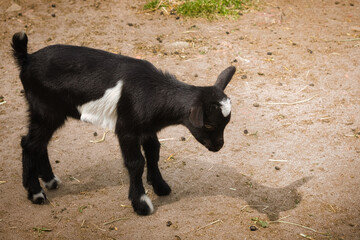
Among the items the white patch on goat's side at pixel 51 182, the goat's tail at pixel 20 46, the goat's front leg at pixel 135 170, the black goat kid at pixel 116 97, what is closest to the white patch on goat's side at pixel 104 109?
the black goat kid at pixel 116 97

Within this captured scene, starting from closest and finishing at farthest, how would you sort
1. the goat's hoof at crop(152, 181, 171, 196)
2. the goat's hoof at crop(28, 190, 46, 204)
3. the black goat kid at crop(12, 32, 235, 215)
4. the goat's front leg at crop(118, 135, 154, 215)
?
the black goat kid at crop(12, 32, 235, 215) → the goat's front leg at crop(118, 135, 154, 215) → the goat's hoof at crop(28, 190, 46, 204) → the goat's hoof at crop(152, 181, 171, 196)

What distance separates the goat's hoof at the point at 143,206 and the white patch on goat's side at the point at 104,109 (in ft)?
2.70

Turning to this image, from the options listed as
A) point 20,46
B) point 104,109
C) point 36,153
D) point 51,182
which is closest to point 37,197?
point 51,182

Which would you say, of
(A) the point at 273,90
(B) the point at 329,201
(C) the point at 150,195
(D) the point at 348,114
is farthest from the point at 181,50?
(B) the point at 329,201

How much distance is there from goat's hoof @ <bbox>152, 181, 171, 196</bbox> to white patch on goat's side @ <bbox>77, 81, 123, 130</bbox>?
883mm

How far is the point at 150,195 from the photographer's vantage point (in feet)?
15.6

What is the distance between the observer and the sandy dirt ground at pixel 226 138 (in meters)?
4.30

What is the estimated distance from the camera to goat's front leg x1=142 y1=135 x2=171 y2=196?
4543mm

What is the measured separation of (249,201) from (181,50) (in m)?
3.84

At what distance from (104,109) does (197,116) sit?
1.02 meters

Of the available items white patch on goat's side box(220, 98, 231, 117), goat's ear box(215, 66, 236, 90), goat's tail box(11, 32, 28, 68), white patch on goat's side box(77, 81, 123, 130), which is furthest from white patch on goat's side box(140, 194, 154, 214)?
goat's tail box(11, 32, 28, 68)

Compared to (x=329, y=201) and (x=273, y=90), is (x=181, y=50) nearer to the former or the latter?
(x=273, y=90)

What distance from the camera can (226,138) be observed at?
5.68 meters

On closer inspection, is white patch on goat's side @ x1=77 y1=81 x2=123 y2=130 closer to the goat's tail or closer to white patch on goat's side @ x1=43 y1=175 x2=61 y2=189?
the goat's tail
